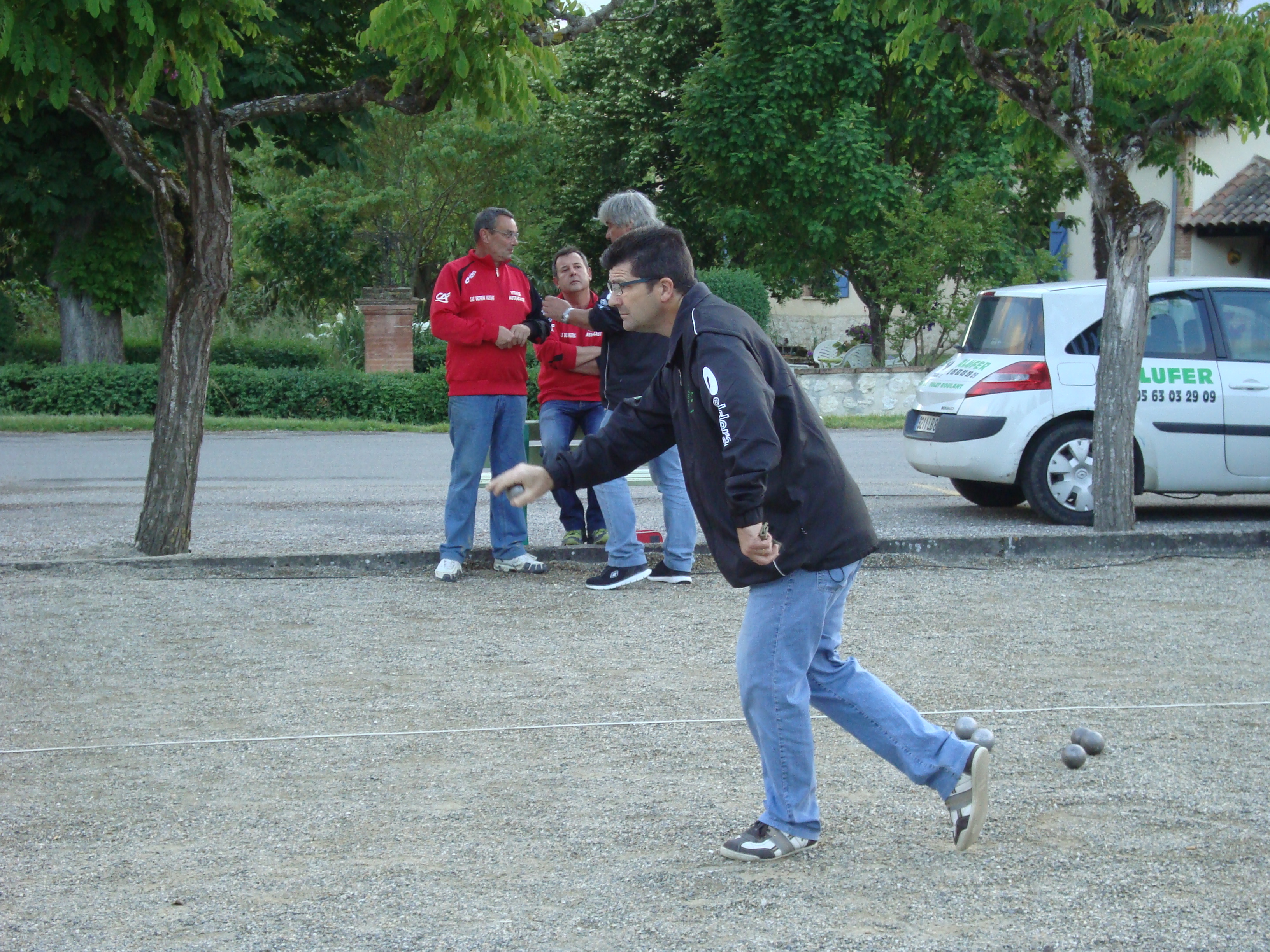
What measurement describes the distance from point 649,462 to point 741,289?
1942cm

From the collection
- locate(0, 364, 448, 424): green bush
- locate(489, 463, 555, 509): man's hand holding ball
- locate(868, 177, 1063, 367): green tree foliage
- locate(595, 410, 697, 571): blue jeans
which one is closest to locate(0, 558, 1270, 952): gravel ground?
locate(595, 410, 697, 571): blue jeans

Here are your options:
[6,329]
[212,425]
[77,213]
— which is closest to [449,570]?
[212,425]

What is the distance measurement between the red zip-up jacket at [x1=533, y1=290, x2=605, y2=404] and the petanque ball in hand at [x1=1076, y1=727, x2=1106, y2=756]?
13.2ft

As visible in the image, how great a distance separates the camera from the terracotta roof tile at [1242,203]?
33.8 metres

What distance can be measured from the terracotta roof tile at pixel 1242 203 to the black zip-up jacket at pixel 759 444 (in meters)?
33.0

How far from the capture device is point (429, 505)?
12.4m

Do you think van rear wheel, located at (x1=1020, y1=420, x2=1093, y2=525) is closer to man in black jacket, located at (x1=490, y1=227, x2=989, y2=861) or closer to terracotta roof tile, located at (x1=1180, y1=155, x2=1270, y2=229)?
man in black jacket, located at (x1=490, y1=227, x2=989, y2=861)

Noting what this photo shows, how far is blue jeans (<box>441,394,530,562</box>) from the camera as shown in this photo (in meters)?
7.99

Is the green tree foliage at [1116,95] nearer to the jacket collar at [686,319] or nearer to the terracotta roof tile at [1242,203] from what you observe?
the jacket collar at [686,319]

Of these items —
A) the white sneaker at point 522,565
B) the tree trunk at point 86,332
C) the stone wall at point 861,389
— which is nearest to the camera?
the white sneaker at point 522,565

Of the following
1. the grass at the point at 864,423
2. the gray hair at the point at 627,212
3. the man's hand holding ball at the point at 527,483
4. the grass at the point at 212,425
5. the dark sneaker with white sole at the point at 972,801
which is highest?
the gray hair at the point at 627,212

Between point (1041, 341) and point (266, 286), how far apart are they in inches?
1170

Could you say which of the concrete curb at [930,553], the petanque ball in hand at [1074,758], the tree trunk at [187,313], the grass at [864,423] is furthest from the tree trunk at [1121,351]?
the grass at [864,423]

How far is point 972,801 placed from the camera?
12.6 ft
